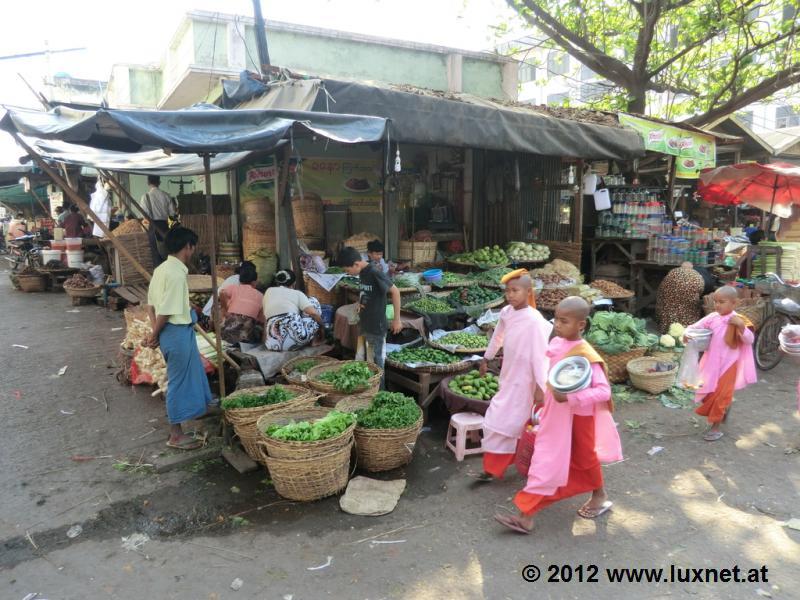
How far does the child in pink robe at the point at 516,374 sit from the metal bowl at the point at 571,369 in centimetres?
47

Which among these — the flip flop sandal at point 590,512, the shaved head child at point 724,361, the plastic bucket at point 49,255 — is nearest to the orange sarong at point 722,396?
the shaved head child at point 724,361

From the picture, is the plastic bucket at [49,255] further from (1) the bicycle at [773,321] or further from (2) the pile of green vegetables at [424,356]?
(1) the bicycle at [773,321]

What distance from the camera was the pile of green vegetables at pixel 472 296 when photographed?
731cm

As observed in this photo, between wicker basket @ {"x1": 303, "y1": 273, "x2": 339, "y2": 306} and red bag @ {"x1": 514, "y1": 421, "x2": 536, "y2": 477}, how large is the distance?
13.6 feet

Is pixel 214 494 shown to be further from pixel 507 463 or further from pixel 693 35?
pixel 693 35

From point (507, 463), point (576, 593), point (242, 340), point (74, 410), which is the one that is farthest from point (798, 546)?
point (74, 410)

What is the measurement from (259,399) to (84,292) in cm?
957

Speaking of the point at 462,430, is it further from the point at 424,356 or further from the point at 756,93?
the point at 756,93

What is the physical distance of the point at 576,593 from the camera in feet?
10.0

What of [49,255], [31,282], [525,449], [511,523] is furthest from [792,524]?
[31,282]

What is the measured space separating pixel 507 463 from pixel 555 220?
7.17m

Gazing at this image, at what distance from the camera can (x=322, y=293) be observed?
7.64m

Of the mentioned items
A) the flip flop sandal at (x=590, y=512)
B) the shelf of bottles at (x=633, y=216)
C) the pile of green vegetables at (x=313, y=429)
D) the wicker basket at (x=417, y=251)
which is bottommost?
the flip flop sandal at (x=590, y=512)

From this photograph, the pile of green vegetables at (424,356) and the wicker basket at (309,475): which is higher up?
the pile of green vegetables at (424,356)
